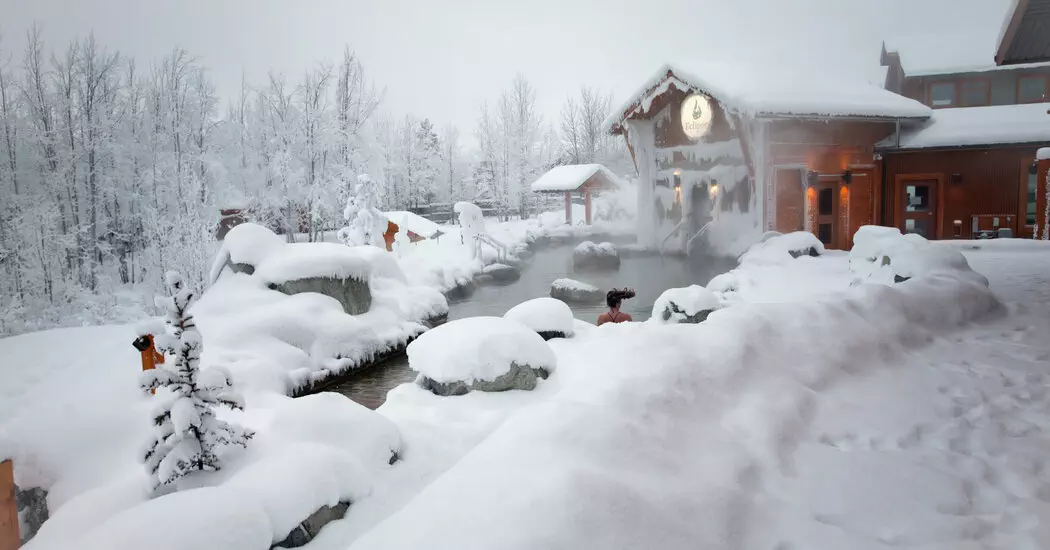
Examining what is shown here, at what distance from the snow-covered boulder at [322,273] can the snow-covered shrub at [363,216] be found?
7.49 metres

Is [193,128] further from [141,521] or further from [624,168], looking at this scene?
[624,168]

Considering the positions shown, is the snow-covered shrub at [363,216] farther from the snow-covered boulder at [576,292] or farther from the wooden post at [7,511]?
the wooden post at [7,511]

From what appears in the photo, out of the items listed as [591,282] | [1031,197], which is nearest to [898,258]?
[591,282]

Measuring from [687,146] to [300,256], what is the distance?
37.8ft

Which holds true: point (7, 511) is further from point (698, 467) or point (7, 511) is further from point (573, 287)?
point (573, 287)

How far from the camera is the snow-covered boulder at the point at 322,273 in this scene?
10.8 metres

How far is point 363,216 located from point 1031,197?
1866cm

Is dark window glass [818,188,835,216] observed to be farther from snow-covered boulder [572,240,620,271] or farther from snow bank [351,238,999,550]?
snow bank [351,238,999,550]

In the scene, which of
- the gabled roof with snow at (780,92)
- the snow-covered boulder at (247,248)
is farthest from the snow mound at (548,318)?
the gabled roof with snow at (780,92)

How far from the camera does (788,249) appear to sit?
1280cm

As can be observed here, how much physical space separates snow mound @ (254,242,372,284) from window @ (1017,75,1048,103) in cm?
1890

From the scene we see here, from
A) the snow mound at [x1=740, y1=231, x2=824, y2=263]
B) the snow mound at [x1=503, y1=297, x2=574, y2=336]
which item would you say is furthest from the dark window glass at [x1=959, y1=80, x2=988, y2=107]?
the snow mound at [x1=503, y1=297, x2=574, y2=336]

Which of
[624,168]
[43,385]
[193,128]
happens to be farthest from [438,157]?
[43,385]

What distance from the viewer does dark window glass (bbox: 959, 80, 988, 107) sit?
57.5ft
